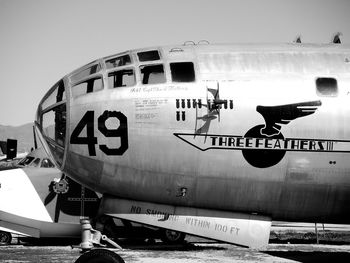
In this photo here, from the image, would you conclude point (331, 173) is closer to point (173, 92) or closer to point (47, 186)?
point (173, 92)

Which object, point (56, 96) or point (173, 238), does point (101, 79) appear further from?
point (173, 238)

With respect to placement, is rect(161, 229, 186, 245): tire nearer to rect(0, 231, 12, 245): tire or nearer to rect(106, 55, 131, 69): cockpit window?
rect(0, 231, 12, 245): tire

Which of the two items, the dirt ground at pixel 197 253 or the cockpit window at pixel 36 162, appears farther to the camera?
the cockpit window at pixel 36 162

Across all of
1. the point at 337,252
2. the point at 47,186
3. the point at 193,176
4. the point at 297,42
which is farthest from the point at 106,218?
the point at 337,252

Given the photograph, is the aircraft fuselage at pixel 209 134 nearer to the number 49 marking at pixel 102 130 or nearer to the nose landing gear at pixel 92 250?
the number 49 marking at pixel 102 130

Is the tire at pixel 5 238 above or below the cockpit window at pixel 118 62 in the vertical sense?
below

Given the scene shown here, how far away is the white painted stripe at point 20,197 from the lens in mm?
20188

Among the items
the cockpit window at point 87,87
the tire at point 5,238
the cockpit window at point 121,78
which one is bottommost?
the tire at point 5,238

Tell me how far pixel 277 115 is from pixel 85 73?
337 centimetres

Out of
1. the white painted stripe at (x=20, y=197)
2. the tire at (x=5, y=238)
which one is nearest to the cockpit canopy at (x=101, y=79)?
the white painted stripe at (x=20, y=197)

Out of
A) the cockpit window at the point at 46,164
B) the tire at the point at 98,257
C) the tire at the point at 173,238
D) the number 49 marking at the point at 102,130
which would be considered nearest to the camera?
the tire at the point at 98,257

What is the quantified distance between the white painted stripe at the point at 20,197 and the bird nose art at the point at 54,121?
1019cm

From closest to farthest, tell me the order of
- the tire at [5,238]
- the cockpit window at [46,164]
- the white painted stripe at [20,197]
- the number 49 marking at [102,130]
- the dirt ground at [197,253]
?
the number 49 marking at [102,130], the dirt ground at [197,253], the white painted stripe at [20,197], the cockpit window at [46,164], the tire at [5,238]

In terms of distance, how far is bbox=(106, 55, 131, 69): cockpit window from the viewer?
1044cm
